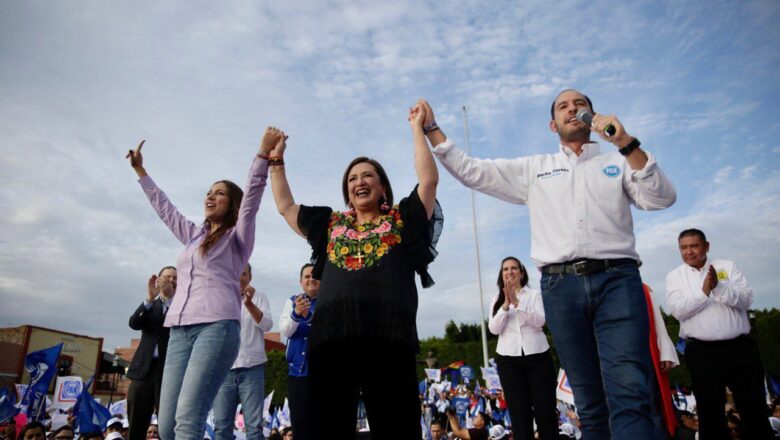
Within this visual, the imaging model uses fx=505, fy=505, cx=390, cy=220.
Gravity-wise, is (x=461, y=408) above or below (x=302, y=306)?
below

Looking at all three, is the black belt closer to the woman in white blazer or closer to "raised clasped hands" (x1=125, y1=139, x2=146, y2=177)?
the woman in white blazer

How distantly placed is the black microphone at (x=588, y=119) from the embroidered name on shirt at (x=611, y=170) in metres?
0.31

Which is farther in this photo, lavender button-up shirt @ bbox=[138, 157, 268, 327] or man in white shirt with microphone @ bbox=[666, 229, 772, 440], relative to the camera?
man in white shirt with microphone @ bbox=[666, 229, 772, 440]

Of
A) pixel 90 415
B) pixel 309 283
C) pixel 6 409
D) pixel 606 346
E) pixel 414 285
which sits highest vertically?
pixel 309 283

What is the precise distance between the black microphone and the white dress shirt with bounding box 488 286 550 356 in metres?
2.81

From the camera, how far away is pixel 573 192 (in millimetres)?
3061

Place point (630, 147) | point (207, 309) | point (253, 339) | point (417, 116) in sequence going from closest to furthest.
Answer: point (630, 147) < point (417, 116) < point (207, 309) < point (253, 339)

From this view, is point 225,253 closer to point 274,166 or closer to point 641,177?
point 274,166

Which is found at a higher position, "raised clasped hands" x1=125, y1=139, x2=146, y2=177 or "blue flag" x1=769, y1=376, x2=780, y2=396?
"raised clasped hands" x1=125, y1=139, x2=146, y2=177

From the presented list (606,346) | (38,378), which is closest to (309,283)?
(606,346)

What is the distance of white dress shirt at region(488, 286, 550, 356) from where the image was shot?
545cm

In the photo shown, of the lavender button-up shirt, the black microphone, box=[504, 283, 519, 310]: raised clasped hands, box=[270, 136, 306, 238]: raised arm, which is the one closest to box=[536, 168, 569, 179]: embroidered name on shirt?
the black microphone

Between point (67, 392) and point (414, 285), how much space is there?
386 inches

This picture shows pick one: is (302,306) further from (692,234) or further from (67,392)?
(67,392)
